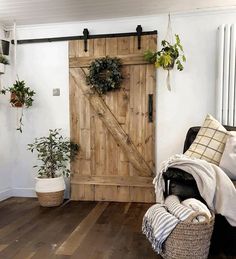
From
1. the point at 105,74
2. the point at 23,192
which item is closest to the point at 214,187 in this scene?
the point at 105,74

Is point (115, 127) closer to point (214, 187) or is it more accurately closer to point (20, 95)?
point (20, 95)

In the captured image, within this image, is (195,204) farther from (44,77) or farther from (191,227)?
(44,77)

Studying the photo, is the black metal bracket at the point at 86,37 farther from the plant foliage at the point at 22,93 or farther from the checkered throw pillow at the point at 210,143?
the checkered throw pillow at the point at 210,143

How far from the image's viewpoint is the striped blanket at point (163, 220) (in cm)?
188

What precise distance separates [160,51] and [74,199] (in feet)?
7.13

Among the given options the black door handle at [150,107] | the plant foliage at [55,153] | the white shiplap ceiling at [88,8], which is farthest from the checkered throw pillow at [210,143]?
the plant foliage at [55,153]

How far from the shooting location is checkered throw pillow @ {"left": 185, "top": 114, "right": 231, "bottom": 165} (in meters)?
2.59

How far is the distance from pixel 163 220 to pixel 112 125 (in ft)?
5.94

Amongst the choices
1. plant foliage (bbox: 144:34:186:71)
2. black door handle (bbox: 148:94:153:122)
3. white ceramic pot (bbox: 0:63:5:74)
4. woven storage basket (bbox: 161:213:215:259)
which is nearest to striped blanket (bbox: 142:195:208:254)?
woven storage basket (bbox: 161:213:215:259)

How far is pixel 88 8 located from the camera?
3.16m

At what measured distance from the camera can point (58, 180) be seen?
3.38 metres

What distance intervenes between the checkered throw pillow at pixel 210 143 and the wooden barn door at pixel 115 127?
826 mm

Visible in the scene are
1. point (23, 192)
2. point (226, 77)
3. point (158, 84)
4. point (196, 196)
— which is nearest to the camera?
point (196, 196)

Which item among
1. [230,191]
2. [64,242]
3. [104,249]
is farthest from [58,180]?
[230,191]
